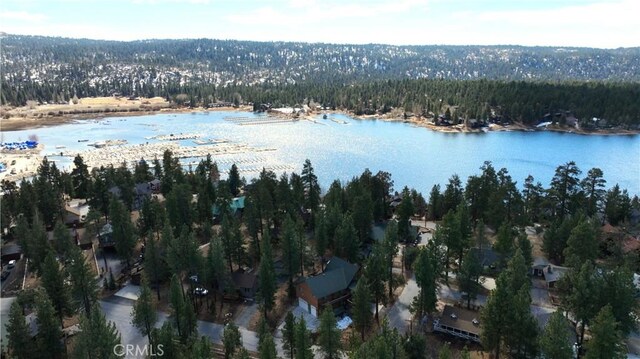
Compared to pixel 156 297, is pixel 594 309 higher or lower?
higher

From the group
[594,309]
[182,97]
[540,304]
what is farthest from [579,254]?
[182,97]

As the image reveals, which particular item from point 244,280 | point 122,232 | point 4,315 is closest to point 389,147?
point 122,232

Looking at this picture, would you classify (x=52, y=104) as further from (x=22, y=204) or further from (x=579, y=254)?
(x=579, y=254)

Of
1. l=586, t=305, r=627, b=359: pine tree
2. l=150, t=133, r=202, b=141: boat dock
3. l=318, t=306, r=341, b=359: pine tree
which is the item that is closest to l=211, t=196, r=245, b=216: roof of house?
l=318, t=306, r=341, b=359: pine tree

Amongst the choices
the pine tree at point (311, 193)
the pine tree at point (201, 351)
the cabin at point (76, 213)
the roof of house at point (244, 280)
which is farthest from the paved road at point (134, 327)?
the pine tree at point (311, 193)

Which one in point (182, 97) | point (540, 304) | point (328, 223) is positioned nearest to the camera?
point (540, 304)

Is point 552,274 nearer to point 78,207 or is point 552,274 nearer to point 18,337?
point 18,337

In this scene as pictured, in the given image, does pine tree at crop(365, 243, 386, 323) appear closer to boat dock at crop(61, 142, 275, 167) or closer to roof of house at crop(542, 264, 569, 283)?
roof of house at crop(542, 264, 569, 283)
